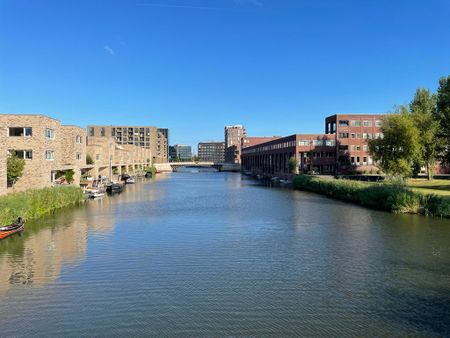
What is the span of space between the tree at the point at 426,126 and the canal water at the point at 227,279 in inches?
1390

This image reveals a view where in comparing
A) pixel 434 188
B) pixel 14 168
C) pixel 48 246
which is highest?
pixel 14 168

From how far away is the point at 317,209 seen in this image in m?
54.5

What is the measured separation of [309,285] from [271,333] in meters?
6.47

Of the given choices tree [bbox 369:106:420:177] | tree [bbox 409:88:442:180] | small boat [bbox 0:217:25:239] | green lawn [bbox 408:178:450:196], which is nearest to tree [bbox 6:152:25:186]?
small boat [bbox 0:217:25:239]

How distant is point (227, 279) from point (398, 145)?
191 feet

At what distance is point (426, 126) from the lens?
71.2m

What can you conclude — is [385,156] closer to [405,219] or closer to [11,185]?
[405,219]

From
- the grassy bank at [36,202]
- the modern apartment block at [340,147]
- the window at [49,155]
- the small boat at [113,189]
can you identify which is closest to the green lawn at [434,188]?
the modern apartment block at [340,147]

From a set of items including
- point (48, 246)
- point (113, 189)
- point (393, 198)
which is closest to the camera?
point (48, 246)

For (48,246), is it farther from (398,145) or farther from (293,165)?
(293,165)

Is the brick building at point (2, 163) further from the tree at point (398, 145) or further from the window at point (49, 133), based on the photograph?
the tree at point (398, 145)

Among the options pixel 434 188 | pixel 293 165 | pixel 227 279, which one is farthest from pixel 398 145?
pixel 227 279

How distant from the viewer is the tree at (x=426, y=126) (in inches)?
2793

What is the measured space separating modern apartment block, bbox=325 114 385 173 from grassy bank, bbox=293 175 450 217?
5136cm
